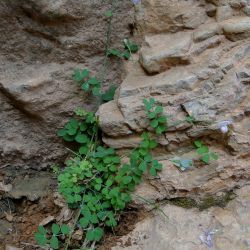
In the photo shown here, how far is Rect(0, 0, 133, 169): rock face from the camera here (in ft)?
7.34

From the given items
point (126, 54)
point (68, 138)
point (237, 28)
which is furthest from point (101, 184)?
point (237, 28)

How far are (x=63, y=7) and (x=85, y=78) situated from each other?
0.40m

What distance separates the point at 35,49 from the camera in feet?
7.55

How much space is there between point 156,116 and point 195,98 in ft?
0.67

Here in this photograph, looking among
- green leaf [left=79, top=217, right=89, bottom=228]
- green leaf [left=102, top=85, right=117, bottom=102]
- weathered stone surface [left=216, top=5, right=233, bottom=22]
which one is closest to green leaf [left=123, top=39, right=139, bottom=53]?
green leaf [left=102, top=85, right=117, bottom=102]

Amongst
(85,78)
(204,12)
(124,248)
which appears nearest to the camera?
(124,248)

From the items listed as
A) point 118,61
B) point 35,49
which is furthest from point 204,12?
point 35,49

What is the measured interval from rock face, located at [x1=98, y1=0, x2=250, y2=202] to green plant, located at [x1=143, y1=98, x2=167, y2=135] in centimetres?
3

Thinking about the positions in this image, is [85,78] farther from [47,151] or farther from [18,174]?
[18,174]

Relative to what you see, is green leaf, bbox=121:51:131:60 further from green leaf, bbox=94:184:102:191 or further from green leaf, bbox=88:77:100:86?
green leaf, bbox=94:184:102:191

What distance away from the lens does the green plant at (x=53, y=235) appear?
1942 millimetres

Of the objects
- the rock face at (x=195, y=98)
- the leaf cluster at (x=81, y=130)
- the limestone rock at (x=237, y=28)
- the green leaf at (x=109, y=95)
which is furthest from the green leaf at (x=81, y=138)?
the limestone rock at (x=237, y=28)

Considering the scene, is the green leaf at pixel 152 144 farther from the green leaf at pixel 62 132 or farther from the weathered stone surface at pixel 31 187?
the weathered stone surface at pixel 31 187

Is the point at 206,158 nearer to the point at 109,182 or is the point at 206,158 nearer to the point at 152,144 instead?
the point at 152,144
